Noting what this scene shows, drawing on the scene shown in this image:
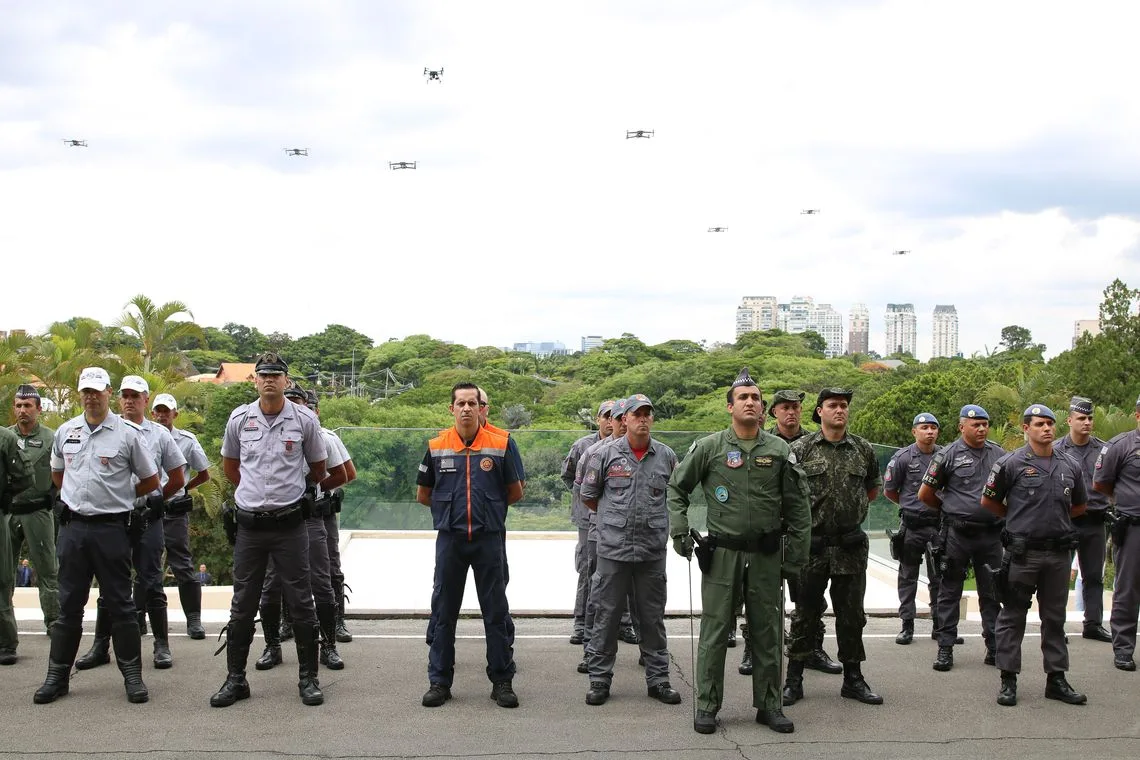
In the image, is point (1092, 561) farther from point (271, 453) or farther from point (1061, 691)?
point (271, 453)

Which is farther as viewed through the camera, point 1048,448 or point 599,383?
point 599,383

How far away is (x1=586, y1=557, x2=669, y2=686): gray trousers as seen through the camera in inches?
277

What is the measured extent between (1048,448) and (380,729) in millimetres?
4926

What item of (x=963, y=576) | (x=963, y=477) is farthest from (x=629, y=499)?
(x=963, y=576)

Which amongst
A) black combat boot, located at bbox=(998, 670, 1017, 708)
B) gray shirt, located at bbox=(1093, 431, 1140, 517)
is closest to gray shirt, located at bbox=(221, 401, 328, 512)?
black combat boot, located at bbox=(998, 670, 1017, 708)

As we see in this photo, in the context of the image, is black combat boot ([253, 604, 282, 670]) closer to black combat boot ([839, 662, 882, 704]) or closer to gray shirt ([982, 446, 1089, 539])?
black combat boot ([839, 662, 882, 704])

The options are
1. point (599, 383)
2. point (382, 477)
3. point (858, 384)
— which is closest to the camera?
point (382, 477)

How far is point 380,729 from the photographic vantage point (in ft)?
20.7

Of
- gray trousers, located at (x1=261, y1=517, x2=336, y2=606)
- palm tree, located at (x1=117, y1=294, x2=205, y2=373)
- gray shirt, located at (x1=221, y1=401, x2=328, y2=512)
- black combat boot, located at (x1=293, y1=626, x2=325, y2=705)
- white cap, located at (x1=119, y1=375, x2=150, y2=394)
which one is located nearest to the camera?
gray shirt, located at (x1=221, y1=401, x2=328, y2=512)

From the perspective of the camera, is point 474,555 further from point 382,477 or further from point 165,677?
point 382,477

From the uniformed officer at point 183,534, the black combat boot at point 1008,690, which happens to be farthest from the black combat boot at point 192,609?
the black combat boot at point 1008,690

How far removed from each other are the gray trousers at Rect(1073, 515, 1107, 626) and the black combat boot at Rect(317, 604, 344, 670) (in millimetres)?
6241

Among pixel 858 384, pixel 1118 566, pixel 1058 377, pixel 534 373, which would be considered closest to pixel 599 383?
pixel 534 373

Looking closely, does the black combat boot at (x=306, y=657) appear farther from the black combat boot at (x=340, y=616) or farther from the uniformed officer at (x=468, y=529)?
the black combat boot at (x=340, y=616)
